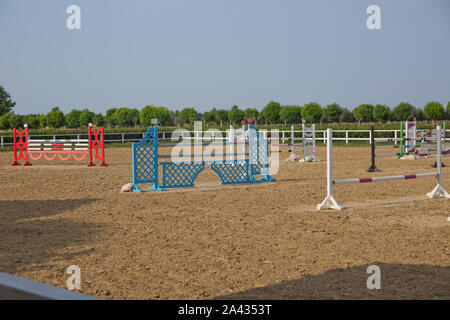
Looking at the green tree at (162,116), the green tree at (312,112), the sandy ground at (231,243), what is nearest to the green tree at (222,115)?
the green tree at (162,116)

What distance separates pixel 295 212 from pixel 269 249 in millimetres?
2508

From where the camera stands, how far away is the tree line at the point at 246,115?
302 feet

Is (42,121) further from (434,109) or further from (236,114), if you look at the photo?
(434,109)

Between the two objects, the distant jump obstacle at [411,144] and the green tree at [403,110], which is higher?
the green tree at [403,110]

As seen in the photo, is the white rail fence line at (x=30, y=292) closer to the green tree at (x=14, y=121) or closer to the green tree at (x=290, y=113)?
the green tree at (x=14, y=121)

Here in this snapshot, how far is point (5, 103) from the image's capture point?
71.3 meters

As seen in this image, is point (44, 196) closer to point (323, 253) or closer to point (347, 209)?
point (347, 209)

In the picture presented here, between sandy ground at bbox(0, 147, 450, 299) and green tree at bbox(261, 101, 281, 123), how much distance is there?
102m

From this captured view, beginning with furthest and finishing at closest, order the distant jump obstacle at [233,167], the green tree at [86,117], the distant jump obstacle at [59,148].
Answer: the green tree at [86,117]
the distant jump obstacle at [59,148]
the distant jump obstacle at [233,167]

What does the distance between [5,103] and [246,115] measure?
175ft

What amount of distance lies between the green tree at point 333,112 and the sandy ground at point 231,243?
94.8m

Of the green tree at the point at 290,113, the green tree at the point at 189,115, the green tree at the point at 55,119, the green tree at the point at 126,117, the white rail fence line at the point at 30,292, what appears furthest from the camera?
the green tree at the point at 189,115
